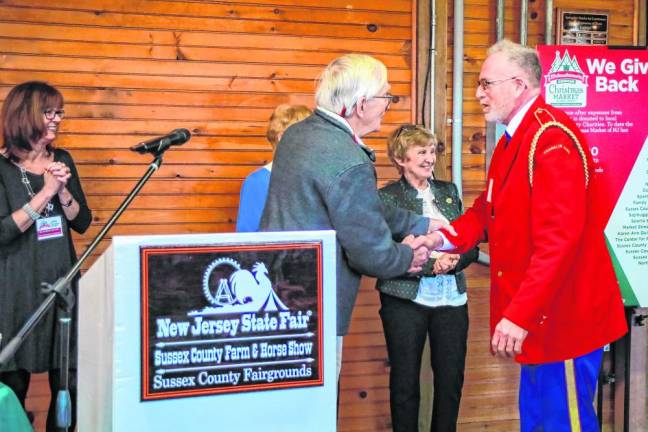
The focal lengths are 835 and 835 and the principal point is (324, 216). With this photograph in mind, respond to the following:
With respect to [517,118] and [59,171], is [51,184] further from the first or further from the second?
[517,118]

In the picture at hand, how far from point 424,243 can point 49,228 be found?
58.0 inches

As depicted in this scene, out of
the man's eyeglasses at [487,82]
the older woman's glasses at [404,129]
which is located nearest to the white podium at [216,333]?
the man's eyeglasses at [487,82]

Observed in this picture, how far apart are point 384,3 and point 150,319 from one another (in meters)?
2.74

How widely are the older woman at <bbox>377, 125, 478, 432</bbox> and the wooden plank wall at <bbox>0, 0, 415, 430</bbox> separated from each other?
702mm

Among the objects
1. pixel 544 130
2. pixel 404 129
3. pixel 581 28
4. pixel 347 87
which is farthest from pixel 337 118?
pixel 581 28

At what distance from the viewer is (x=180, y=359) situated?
1.83 metres

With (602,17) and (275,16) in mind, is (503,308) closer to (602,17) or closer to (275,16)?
(275,16)

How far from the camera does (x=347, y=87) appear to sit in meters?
2.71

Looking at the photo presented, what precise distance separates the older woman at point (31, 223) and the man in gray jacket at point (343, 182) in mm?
1003

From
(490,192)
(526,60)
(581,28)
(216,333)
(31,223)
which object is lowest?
(216,333)

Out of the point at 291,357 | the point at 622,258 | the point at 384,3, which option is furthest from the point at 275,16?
the point at 291,357

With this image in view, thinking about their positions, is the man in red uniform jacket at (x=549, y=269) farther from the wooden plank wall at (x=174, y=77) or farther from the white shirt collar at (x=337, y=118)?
→ the wooden plank wall at (x=174, y=77)

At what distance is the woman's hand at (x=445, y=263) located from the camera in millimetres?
3480

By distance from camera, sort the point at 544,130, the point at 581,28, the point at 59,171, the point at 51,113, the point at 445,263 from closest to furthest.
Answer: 1. the point at 544,130
2. the point at 59,171
3. the point at 51,113
4. the point at 445,263
5. the point at 581,28
